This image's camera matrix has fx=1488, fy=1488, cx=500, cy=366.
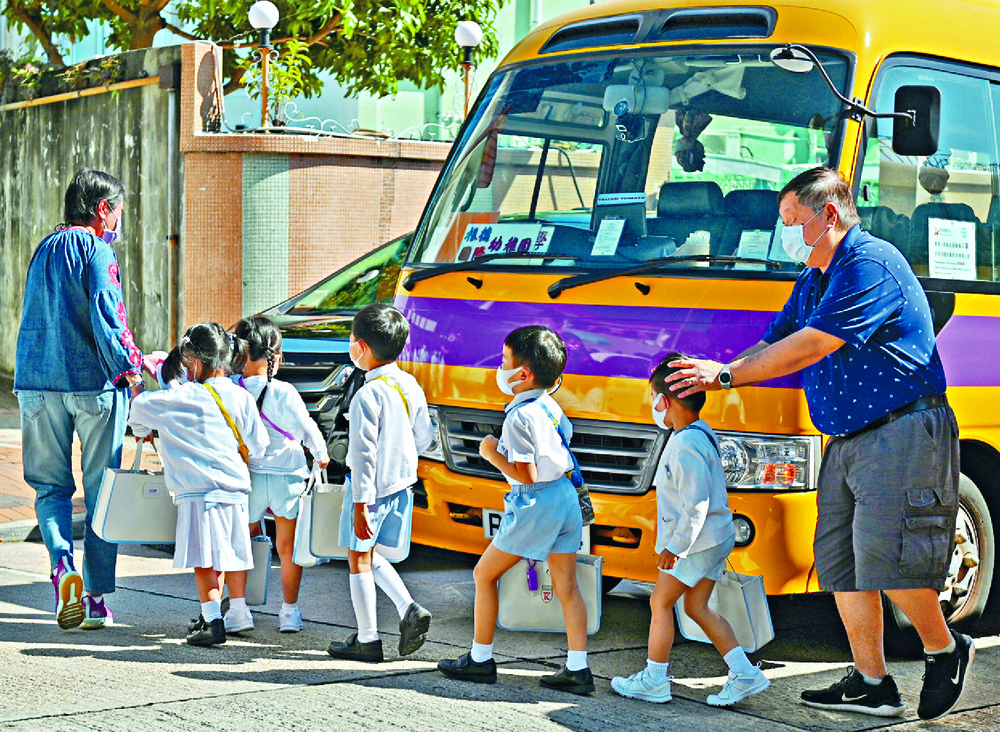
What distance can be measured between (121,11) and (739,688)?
47.3 ft

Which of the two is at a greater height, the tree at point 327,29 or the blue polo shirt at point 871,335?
the tree at point 327,29

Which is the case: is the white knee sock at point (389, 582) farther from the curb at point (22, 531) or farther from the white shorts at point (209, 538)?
the curb at point (22, 531)

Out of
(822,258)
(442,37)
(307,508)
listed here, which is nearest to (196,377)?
(307,508)

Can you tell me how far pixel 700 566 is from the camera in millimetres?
5258

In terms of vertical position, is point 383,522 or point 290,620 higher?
point 383,522

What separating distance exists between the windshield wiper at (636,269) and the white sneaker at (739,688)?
163cm

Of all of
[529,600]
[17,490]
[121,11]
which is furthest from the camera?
[121,11]

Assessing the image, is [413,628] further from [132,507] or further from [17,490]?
[17,490]

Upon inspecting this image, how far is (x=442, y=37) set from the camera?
17875 millimetres

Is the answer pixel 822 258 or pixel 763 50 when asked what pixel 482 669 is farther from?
pixel 763 50

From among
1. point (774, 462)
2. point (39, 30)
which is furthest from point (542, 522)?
point (39, 30)

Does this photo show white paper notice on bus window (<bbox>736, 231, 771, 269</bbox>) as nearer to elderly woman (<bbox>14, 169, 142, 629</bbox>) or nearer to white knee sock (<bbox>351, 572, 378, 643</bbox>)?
white knee sock (<bbox>351, 572, 378, 643</bbox>)

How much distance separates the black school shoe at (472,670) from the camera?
5.52 m

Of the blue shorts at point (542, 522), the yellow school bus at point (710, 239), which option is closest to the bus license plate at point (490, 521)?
the yellow school bus at point (710, 239)
